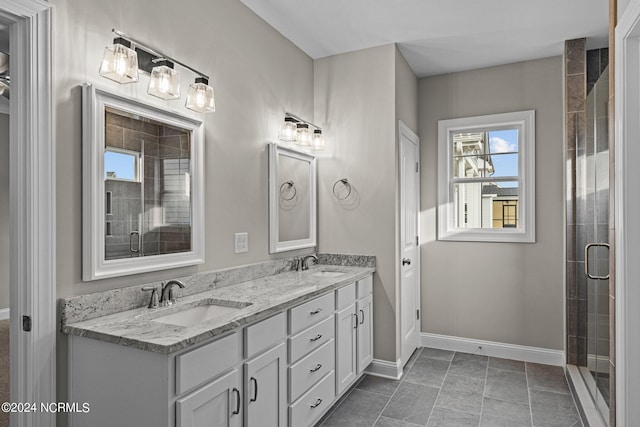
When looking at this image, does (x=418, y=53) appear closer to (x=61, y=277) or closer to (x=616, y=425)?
(x=616, y=425)

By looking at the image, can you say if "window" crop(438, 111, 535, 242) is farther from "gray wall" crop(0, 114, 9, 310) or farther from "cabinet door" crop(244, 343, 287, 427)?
"gray wall" crop(0, 114, 9, 310)

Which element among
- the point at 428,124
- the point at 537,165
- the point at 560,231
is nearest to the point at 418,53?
the point at 428,124

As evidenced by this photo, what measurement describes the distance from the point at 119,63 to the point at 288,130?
146 cm

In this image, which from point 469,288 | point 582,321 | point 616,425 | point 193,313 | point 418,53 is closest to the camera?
point 616,425

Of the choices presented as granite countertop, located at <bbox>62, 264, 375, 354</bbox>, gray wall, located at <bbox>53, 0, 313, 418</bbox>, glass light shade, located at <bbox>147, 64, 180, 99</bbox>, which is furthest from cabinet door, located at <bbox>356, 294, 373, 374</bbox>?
glass light shade, located at <bbox>147, 64, 180, 99</bbox>

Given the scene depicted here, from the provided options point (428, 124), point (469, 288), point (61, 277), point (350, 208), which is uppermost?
point (428, 124)

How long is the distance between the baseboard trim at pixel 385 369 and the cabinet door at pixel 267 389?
139cm

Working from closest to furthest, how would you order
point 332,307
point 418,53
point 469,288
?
point 332,307, point 418,53, point 469,288

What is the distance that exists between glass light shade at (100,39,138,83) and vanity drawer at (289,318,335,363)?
1485 millimetres

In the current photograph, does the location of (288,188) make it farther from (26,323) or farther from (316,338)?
(26,323)

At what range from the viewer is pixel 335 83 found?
3.53 meters

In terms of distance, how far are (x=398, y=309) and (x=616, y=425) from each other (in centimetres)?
166

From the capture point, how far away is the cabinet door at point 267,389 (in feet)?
5.94

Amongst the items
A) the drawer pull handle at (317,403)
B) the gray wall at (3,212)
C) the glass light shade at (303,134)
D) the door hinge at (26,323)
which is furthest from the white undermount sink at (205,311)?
the gray wall at (3,212)
